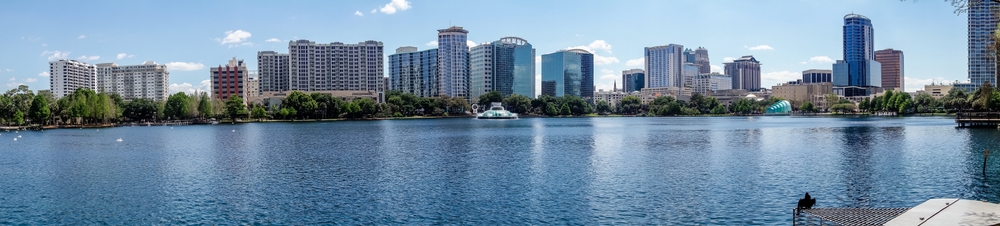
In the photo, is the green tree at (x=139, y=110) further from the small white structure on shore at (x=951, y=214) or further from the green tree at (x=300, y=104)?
the small white structure on shore at (x=951, y=214)

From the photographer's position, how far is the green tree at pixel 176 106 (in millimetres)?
153125

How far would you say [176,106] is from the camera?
15362 centimetres

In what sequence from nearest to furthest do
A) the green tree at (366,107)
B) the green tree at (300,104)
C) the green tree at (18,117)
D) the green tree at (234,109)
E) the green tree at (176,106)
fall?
1. the green tree at (18,117)
2. the green tree at (176,106)
3. the green tree at (234,109)
4. the green tree at (300,104)
5. the green tree at (366,107)

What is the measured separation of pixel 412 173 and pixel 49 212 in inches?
721

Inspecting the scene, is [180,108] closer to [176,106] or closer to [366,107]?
[176,106]

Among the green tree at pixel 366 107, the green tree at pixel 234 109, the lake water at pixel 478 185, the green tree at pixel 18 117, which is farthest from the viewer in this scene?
the green tree at pixel 366 107

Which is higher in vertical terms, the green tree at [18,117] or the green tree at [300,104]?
the green tree at [300,104]

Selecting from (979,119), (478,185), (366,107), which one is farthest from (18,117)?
(979,119)

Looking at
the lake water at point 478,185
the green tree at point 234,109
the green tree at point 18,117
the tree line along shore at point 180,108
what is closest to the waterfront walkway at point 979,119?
the tree line along shore at point 180,108

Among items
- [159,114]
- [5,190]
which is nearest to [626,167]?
[5,190]

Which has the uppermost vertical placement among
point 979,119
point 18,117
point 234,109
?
point 234,109

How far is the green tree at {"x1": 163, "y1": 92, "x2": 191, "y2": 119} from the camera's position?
502 feet

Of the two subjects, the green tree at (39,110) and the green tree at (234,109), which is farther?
the green tree at (234,109)

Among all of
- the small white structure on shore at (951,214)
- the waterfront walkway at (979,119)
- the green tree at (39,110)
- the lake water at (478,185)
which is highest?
the green tree at (39,110)
